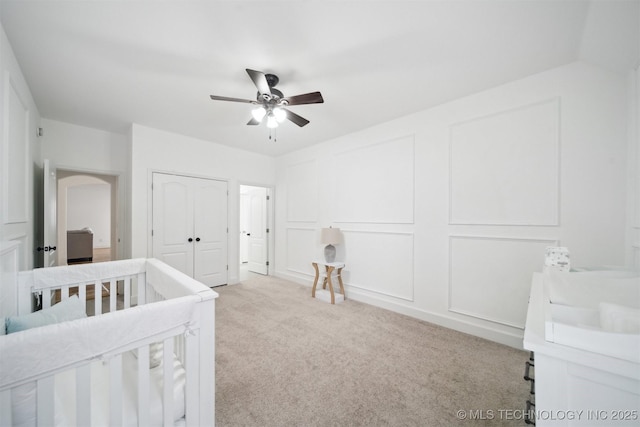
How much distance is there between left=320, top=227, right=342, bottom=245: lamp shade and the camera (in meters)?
3.66

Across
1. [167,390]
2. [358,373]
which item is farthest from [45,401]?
[358,373]

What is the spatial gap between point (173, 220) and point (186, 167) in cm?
88

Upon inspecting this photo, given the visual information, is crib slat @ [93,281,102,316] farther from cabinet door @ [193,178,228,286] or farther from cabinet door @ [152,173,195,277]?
cabinet door @ [193,178,228,286]

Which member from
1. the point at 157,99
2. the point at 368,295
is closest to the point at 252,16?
the point at 157,99

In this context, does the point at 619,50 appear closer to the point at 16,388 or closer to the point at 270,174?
the point at 16,388

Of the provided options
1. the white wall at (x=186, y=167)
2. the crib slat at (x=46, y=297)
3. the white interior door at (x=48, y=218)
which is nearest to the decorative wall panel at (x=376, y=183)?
the white wall at (x=186, y=167)

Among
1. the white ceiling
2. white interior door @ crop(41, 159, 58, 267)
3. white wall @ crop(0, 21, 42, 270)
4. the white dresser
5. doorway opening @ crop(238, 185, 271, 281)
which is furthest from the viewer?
doorway opening @ crop(238, 185, 271, 281)

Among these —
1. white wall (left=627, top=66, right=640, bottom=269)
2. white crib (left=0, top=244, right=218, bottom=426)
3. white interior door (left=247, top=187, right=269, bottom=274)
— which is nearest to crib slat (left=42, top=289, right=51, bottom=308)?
white crib (left=0, top=244, right=218, bottom=426)

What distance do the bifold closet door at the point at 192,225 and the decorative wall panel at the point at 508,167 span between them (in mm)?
3700

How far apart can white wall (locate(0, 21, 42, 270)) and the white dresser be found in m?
2.95

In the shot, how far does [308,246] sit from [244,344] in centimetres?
229

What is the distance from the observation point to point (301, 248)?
464cm

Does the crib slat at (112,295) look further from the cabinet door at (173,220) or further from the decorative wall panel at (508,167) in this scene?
the decorative wall panel at (508,167)

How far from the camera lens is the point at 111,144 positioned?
3783 mm
